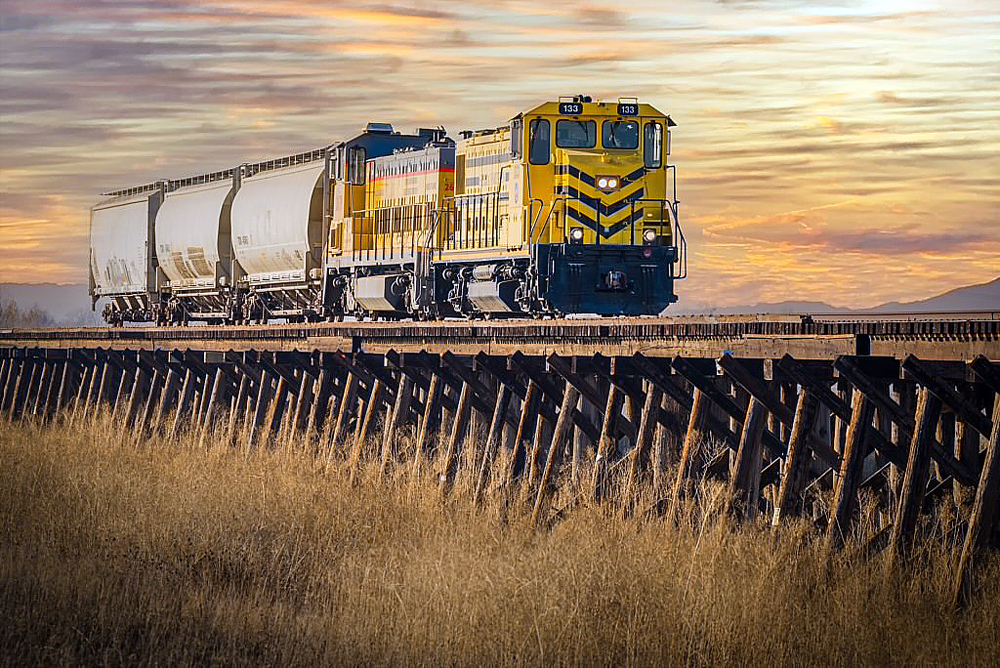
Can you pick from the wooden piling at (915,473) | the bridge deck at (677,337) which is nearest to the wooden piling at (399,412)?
the bridge deck at (677,337)

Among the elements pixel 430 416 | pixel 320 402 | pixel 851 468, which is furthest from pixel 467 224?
pixel 851 468

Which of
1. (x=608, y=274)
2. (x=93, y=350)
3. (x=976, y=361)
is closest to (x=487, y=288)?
(x=608, y=274)

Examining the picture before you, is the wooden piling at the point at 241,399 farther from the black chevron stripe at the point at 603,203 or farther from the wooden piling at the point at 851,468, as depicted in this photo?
the wooden piling at the point at 851,468

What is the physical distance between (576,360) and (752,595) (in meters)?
5.11

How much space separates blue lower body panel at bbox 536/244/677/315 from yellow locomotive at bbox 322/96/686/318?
0.05ft

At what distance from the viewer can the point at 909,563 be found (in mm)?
10828

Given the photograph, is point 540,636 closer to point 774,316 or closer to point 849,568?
Answer: point 849,568

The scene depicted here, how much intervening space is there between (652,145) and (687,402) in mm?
8399

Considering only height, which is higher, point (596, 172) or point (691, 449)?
point (596, 172)

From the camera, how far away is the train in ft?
69.5

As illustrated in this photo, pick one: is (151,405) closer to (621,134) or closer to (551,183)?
(551,183)

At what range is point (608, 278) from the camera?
69.3 feet

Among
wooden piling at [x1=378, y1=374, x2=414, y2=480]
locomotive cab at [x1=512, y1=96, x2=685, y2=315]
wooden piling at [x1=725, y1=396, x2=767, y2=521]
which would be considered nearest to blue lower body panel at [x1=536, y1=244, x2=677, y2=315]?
locomotive cab at [x1=512, y1=96, x2=685, y2=315]

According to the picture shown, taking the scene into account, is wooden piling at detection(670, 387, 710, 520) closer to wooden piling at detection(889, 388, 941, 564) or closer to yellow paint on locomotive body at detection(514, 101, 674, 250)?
wooden piling at detection(889, 388, 941, 564)
